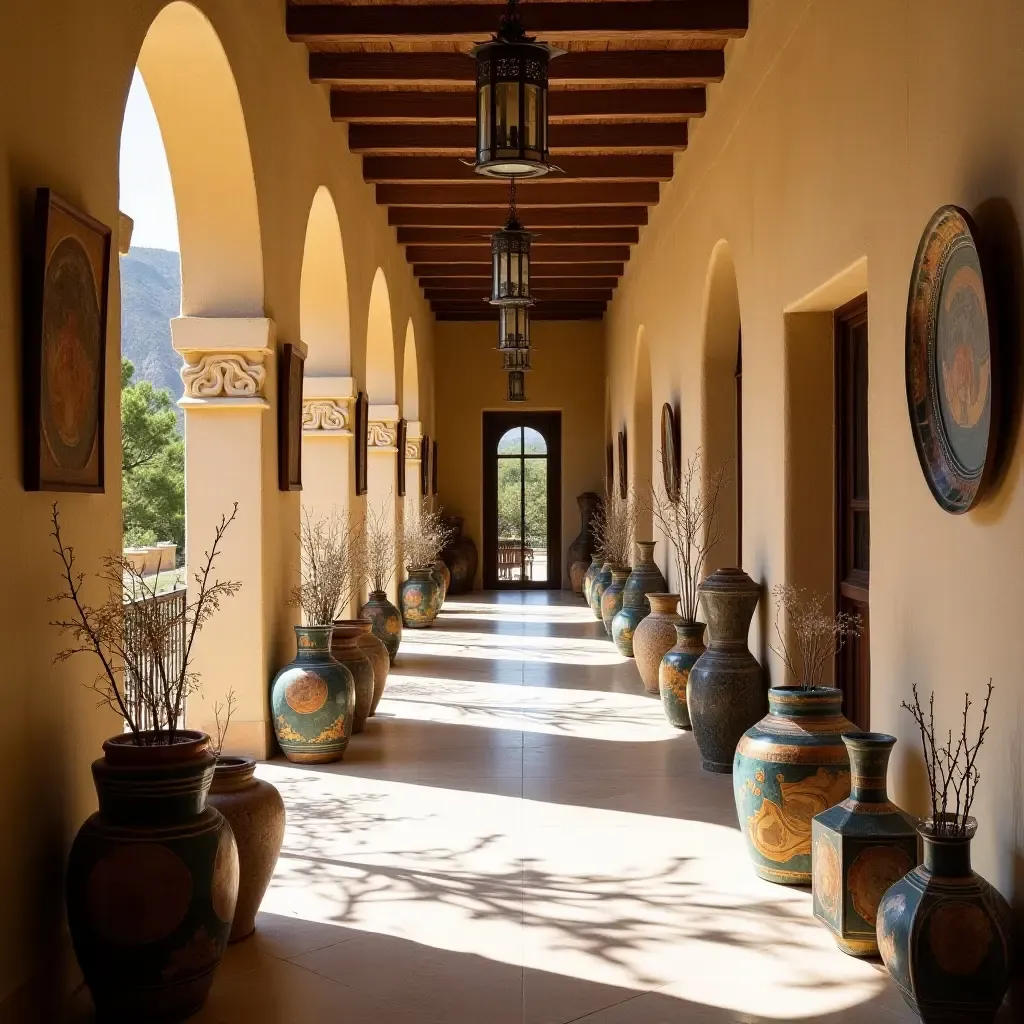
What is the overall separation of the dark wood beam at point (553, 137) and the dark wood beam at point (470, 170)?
66 centimetres

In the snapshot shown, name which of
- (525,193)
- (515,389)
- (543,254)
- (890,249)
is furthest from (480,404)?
(890,249)

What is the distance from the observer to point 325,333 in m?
9.09

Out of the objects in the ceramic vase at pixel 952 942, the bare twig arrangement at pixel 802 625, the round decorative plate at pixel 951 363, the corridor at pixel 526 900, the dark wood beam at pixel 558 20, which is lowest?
the corridor at pixel 526 900

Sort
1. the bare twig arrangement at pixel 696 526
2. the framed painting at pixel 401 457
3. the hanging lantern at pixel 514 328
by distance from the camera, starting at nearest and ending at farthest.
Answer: the bare twig arrangement at pixel 696 526 < the hanging lantern at pixel 514 328 < the framed painting at pixel 401 457

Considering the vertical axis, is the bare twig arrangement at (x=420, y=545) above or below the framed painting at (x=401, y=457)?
below

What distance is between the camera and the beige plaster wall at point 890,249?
10.5ft

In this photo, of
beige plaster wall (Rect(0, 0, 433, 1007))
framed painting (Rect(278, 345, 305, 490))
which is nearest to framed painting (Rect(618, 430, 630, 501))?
framed painting (Rect(278, 345, 305, 490))

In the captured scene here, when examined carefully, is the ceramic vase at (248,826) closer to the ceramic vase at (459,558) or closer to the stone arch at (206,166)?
the stone arch at (206,166)

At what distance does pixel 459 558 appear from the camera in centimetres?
1738

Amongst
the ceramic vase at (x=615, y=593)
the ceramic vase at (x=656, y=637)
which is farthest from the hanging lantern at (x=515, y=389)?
the ceramic vase at (x=656, y=637)

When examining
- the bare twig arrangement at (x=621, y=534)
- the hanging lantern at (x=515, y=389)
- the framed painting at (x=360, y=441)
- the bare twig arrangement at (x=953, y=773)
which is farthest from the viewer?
the hanging lantern at (x=515, y=389)

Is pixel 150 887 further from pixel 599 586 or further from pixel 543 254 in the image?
pixel 543 254

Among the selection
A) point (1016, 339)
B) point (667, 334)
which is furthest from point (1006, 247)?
point (667, 334)

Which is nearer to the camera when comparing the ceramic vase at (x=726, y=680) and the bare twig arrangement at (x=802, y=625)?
the bare twig arrangement at (x=802, y=625)
